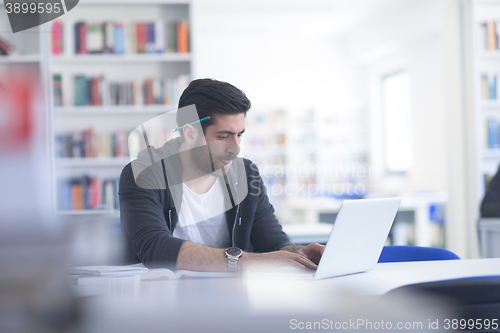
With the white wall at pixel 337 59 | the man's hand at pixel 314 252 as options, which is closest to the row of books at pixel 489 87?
the white wall at pixel 337 59

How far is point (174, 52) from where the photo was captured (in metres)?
3.80

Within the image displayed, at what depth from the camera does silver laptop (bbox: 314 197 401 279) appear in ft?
3.48

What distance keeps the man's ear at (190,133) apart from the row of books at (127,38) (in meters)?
2.25

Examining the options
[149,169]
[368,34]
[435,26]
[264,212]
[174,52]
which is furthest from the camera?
[368,34]

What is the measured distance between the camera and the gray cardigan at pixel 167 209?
1.37m

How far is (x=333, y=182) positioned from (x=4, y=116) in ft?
22.6

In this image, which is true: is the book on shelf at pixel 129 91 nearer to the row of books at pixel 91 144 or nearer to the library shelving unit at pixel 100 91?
the library shelving unit at pixel 100 91

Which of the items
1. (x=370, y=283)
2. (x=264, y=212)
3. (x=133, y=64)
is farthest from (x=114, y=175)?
(x=370, y=283)

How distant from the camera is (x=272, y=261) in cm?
121

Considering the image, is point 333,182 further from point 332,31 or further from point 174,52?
point 174,52

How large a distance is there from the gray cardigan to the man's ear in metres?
0.04

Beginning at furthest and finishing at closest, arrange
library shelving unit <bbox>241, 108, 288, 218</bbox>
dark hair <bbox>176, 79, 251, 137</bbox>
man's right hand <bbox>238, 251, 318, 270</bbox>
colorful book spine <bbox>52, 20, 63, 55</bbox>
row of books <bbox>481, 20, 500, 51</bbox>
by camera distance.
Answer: library shelving unit <bbox>241, 108, 288, 218</bbox> → row of books <bbox>481, 20, 500, 51</bbox> → colorful book spine <bbox>52, 20, 63, 55</bbox> → dark hair <bbox>176, 79, 251, 137</bbox> → man's right hand <bbox>238, 251, 318, 270</bbox>
